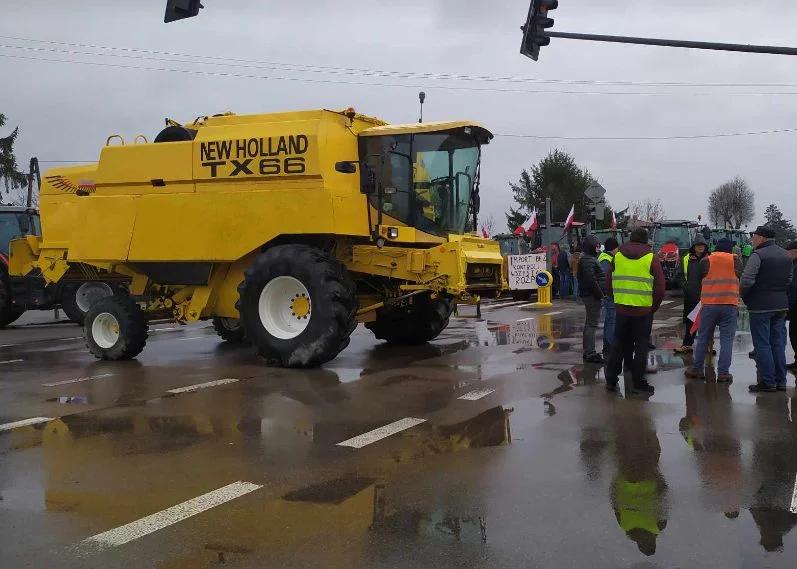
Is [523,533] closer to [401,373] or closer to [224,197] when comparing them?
[401,373]

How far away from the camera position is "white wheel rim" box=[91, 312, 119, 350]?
1134 centimetres

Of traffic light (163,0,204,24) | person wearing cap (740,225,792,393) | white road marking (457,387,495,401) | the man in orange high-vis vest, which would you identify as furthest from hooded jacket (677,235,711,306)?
traffic light (163,0,204,24)

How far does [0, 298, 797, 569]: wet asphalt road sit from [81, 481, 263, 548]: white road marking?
2 cm

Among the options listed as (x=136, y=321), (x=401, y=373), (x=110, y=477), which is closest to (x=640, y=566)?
(x=110, y=477)

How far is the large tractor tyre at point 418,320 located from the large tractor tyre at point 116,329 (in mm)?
3735

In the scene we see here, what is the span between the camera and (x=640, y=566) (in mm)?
3666

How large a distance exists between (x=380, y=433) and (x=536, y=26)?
32.2ft

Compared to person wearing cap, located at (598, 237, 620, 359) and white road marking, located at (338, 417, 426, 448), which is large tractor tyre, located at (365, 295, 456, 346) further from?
white road marking, located at (338, 417, 426, 448)

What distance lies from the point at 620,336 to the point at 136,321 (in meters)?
7.06

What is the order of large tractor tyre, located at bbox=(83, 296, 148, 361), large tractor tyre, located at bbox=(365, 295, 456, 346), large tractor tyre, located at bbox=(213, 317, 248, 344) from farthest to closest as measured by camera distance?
large tractor tyre, located at bbox=(213, 317, 248, 344) < large tractor tyre, located at bbox=(365, 295, 456, 346) < large tractor tyre, located at bbox=(83, 296, 148, 361)

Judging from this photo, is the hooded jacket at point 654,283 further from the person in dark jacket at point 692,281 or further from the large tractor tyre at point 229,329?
the large tractor tyre at point 229,329

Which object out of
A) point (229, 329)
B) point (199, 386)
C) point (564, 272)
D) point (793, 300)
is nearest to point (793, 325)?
point (793, 300)

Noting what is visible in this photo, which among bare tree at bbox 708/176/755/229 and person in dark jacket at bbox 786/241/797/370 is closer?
person in dark jacket at bbox 786/241/797/370

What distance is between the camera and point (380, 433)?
6.35 m
